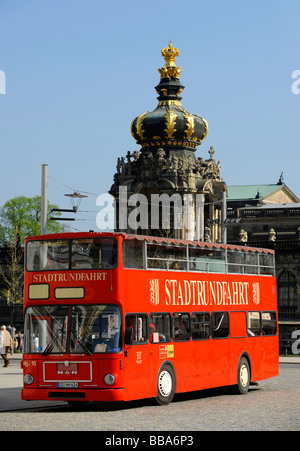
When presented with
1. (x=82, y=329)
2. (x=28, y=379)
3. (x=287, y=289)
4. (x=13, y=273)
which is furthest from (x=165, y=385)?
(x=287, y=289)

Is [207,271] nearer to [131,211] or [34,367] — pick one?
[34,367]

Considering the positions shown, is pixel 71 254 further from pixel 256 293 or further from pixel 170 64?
pixel 170 64

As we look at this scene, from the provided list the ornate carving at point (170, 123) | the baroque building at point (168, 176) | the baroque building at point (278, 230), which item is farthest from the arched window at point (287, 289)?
the ornate carving at point (170, 123)

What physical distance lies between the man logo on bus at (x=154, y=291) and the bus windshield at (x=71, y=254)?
176 centimetres

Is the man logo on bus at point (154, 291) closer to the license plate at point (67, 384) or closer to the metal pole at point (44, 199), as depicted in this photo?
the license plate at point (67, 384)

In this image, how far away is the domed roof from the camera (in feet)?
→ 290

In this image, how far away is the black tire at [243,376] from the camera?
30156mm

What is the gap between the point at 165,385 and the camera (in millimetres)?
26109

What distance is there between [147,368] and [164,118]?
6472 cm

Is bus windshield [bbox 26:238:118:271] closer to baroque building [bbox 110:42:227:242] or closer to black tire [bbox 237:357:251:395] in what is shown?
black tire [bbox 237:357:251:395]

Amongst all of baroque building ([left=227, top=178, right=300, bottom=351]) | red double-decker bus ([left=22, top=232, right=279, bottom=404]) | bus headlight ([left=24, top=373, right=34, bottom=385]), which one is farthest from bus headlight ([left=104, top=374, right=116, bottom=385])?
baroque building ([left=227, top=178, right=300, bottom=351])

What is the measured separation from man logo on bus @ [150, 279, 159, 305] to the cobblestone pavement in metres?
2.63

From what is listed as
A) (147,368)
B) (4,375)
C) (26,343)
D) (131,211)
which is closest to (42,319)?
(26,343)

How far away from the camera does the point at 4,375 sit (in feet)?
128
